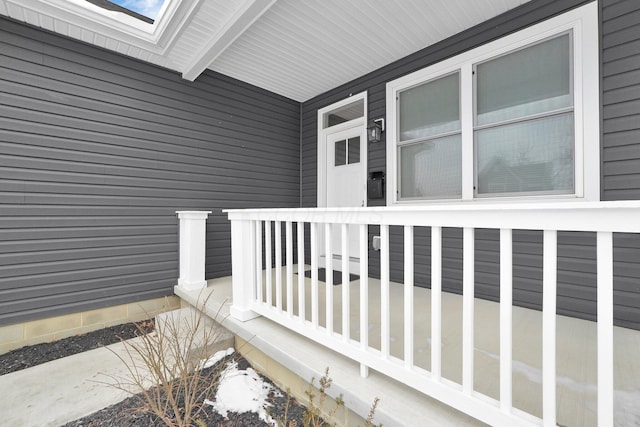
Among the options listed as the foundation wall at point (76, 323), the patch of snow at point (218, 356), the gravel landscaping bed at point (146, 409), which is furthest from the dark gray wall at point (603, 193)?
the foundation wall at point (76, 323)

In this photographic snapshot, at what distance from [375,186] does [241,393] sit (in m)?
2.64

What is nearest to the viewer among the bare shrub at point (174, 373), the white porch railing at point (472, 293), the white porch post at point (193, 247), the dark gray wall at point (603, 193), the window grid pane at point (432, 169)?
the white porch railing at point (472, 293)

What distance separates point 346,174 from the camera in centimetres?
419

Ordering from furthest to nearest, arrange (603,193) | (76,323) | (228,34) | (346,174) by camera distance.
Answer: (346,174) < (76,323) < (228,34) < (603,193)

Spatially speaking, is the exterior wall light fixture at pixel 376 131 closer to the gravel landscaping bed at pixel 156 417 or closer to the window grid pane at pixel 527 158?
the window grid pane at pixel 527 158

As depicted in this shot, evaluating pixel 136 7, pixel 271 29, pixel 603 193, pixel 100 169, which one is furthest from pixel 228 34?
pixel 603 193

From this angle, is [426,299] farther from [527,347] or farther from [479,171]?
[479,171]

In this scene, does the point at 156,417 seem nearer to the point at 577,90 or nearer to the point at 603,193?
the point at 603,193

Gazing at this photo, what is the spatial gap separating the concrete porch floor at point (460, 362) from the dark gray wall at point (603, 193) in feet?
0.73

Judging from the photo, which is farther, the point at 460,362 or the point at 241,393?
the point at 241,393

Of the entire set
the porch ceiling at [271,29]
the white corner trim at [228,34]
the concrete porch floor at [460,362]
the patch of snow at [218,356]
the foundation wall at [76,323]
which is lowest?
the patch of snow at [218,356]

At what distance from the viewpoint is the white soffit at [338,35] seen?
102 inches

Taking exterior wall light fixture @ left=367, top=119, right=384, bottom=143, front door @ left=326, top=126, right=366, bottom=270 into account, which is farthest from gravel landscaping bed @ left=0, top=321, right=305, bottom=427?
exterior wall light fixture @ left=367, top=119, right=384, bottom=143

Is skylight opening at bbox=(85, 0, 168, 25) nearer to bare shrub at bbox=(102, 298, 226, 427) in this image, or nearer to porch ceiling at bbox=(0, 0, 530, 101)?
porch ceiling at bbox=(0, 0, 530, 101)
